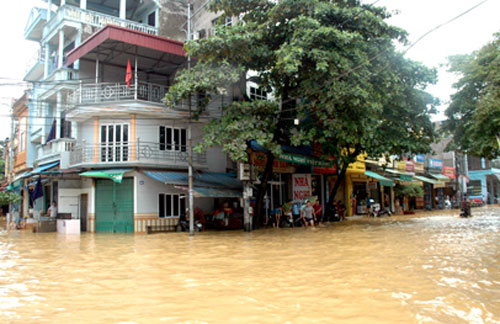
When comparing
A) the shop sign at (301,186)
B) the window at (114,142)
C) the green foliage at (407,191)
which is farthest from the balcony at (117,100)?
the green foliage at (407,191)

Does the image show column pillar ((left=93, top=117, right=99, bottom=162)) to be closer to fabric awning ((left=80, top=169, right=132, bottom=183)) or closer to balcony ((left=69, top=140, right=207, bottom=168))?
balcony ((left=69, top=140, right=207, bottom=168))

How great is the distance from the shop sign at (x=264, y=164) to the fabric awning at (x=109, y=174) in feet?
21.0

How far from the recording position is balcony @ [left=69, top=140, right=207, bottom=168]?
19375mm

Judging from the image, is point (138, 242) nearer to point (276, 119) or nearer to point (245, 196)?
point (245, 196)

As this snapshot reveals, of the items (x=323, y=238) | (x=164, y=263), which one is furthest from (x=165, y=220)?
(x=164, y=263)

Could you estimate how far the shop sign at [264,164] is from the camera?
21.4 m

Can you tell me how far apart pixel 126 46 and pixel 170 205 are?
27.3 ft

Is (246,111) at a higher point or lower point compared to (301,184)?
higher

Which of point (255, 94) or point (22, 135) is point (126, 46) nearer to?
point (255, 94)

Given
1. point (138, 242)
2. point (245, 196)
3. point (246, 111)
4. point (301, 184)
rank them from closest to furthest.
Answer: point (138, 242), point (246, 111), point (245, 196), point (301, 184)

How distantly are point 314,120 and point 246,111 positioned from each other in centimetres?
363

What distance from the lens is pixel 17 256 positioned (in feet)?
38.1

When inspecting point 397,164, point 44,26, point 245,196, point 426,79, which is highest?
point 44,26

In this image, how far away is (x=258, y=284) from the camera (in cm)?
731
